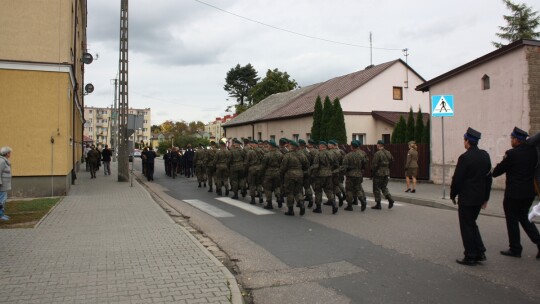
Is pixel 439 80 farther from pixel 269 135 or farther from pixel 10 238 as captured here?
pixel 269 135

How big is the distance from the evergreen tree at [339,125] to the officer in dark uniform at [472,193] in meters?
21.3

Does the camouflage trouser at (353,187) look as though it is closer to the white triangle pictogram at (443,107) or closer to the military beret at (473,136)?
the white triangle pictogram at (443,107)

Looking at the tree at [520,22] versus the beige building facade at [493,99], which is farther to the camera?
the tree at [520,22]

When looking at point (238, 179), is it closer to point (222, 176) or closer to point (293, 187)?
point (222, 176)

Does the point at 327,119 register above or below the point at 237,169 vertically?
above

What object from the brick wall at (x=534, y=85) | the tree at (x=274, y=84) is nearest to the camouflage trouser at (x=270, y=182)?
the brick wall at (x=534, y=85)

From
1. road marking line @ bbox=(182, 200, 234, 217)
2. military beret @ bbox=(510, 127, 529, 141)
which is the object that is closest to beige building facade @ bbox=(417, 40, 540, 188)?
military beret @ bbox=(510, 127, 529, 141)


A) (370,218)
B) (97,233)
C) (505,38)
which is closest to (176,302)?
(97,233)

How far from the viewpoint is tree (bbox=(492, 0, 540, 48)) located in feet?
126

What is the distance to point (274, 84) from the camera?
5731 cm

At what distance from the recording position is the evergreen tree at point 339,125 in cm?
2736

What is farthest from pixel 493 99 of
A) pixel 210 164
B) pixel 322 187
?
pixel 210 164

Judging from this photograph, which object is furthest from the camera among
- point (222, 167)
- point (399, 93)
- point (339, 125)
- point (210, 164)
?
point (399, 93)

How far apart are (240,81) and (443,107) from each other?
65.6m
